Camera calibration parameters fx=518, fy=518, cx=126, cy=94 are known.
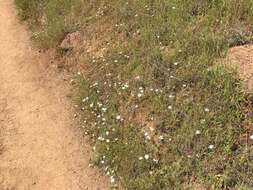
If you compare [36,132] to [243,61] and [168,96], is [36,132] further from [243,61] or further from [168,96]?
[243,61]

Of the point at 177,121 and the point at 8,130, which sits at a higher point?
the point at 177,121

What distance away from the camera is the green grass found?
7133mm

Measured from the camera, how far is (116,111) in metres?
8.42

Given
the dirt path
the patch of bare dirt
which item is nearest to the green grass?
the patch of bare dirt

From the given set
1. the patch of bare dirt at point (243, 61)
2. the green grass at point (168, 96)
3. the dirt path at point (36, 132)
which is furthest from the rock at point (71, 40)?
the patch of bare dirt at point (243, 61)

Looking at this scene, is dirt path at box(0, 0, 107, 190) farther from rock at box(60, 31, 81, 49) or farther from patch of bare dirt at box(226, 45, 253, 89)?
patch of bare dirt at box(226, 45, 253, 89)

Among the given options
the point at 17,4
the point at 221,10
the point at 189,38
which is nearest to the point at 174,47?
the point at 189,38

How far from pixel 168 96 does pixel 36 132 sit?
7.79 feet

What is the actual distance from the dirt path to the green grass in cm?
35

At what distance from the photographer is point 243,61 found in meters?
8.09

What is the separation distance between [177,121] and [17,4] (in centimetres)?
655

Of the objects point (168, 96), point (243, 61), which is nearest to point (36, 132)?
point (168, 96)

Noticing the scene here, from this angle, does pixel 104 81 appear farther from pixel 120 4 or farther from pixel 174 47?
pixel 120 4

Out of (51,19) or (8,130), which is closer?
(8,130)
